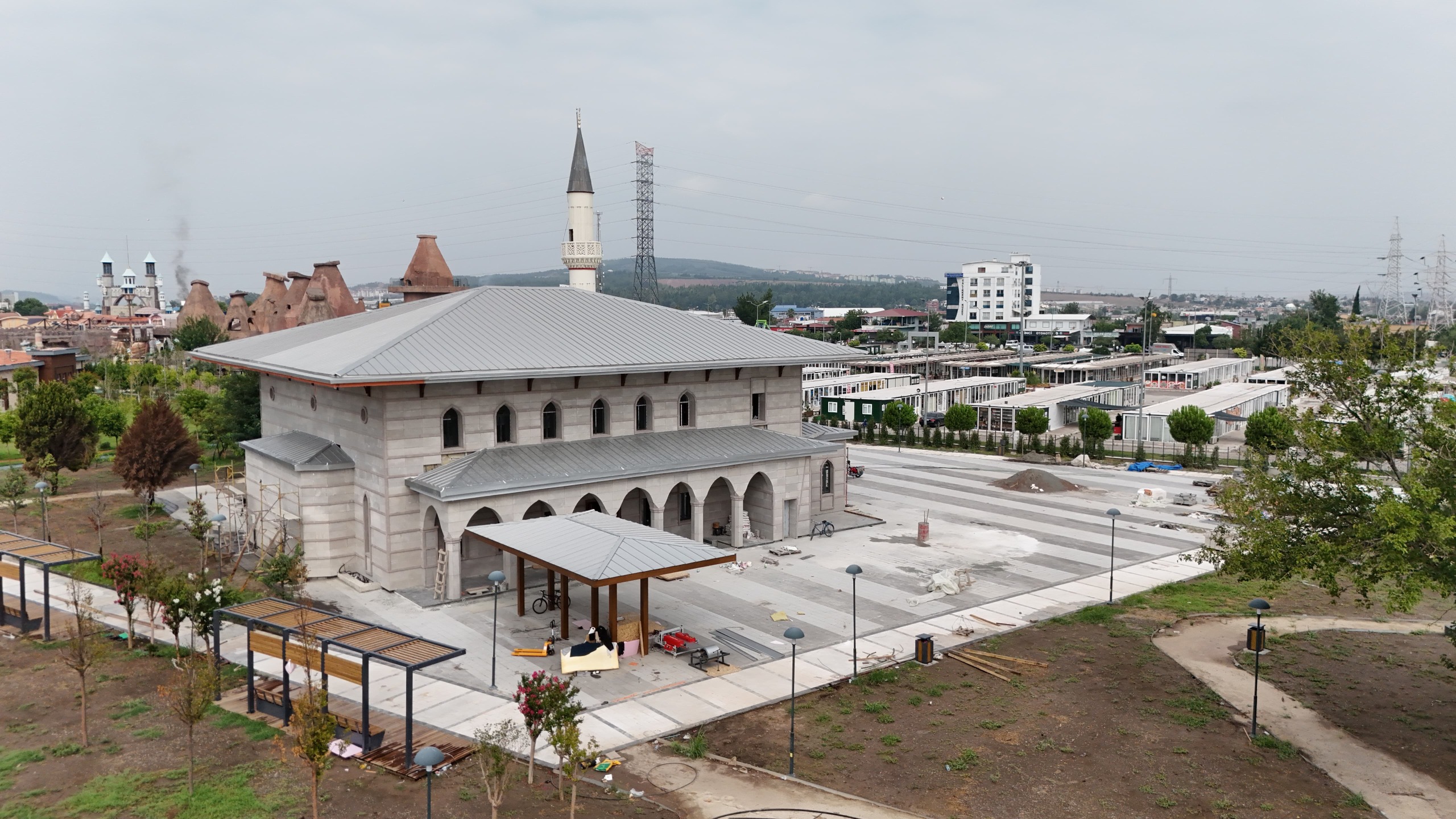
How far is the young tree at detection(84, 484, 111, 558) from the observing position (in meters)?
37.7

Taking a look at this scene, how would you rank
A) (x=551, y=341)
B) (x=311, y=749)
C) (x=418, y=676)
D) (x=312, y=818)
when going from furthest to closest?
1. (x=551, y=341)
2. (x=418, y=676)
3. (x=312, y=818)
4. (x=311, y=749)

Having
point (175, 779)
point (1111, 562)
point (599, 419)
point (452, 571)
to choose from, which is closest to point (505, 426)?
point (599, 419)

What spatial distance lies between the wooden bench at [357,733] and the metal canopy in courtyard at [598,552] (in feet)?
20.2

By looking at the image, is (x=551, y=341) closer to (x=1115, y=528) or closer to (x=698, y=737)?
(x=698, y=737)

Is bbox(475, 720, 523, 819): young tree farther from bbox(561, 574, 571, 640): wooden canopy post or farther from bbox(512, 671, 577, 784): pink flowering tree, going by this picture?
bbox(561, 574, 571, 640): wooden canopy post

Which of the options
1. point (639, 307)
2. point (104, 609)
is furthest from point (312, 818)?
point (639, 307)

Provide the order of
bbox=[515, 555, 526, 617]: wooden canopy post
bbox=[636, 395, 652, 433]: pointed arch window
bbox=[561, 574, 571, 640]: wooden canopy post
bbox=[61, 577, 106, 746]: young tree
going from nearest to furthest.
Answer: bbox=[61, 577, 106, 746]: young tree
bbox=[561, 574, 571, 640]: wooden canopy post
bbox=[515, 555, 526, 617]: wooden canopy post
bbox=[636, 395, 652, 433]: pointed arch window

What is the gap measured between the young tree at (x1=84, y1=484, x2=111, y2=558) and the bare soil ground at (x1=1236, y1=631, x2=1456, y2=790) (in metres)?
37.4

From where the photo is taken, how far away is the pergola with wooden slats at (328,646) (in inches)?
794

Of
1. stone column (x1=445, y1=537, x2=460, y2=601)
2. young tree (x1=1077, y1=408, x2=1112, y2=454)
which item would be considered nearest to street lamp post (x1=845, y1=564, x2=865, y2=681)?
stone column (x1=445, y1=537, x2=460, y2=601)

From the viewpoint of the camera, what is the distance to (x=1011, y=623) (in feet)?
100

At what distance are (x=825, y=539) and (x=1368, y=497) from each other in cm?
2344

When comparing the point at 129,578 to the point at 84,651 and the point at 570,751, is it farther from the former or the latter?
the point at 570,751

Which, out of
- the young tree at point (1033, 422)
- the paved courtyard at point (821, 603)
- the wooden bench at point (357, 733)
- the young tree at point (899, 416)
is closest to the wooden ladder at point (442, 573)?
the paved courtyard at point (821, 603)
